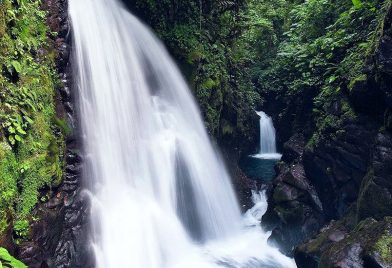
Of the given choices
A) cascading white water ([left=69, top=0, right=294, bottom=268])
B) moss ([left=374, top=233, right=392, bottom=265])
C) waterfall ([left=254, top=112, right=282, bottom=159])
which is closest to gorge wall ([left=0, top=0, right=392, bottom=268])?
moss ([left=374, top=233, right=392, bottom=265])

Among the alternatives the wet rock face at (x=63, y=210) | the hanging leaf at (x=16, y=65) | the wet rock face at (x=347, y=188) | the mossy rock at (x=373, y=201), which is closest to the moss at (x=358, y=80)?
the wet rock face at (x=347, y=188)

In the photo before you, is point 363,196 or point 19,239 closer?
point 19,239

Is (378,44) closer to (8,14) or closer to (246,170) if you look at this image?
(8,14)

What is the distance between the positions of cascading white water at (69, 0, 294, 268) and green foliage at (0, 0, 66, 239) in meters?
1.23

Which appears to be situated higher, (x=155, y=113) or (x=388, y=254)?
(x=155, y=113)

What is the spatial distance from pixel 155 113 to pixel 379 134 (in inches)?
260

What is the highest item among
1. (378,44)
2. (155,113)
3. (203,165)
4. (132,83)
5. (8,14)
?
(8,14)

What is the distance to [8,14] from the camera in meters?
6.46

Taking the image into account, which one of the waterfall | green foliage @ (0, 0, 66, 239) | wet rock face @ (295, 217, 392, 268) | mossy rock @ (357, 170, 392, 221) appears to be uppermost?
green foliage @ (0, 0, 66, 239)

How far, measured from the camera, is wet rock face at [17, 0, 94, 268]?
6.15m

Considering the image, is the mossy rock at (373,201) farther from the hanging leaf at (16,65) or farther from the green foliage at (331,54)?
the hanging leaf at (16,65)

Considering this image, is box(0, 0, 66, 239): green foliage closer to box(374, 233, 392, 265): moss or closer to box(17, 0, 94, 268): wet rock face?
box(17, 0, 94, 268): wet rock face

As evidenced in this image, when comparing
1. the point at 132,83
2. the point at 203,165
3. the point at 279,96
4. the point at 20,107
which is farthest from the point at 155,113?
the point at 279,96

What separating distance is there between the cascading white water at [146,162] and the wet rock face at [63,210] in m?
0.36
